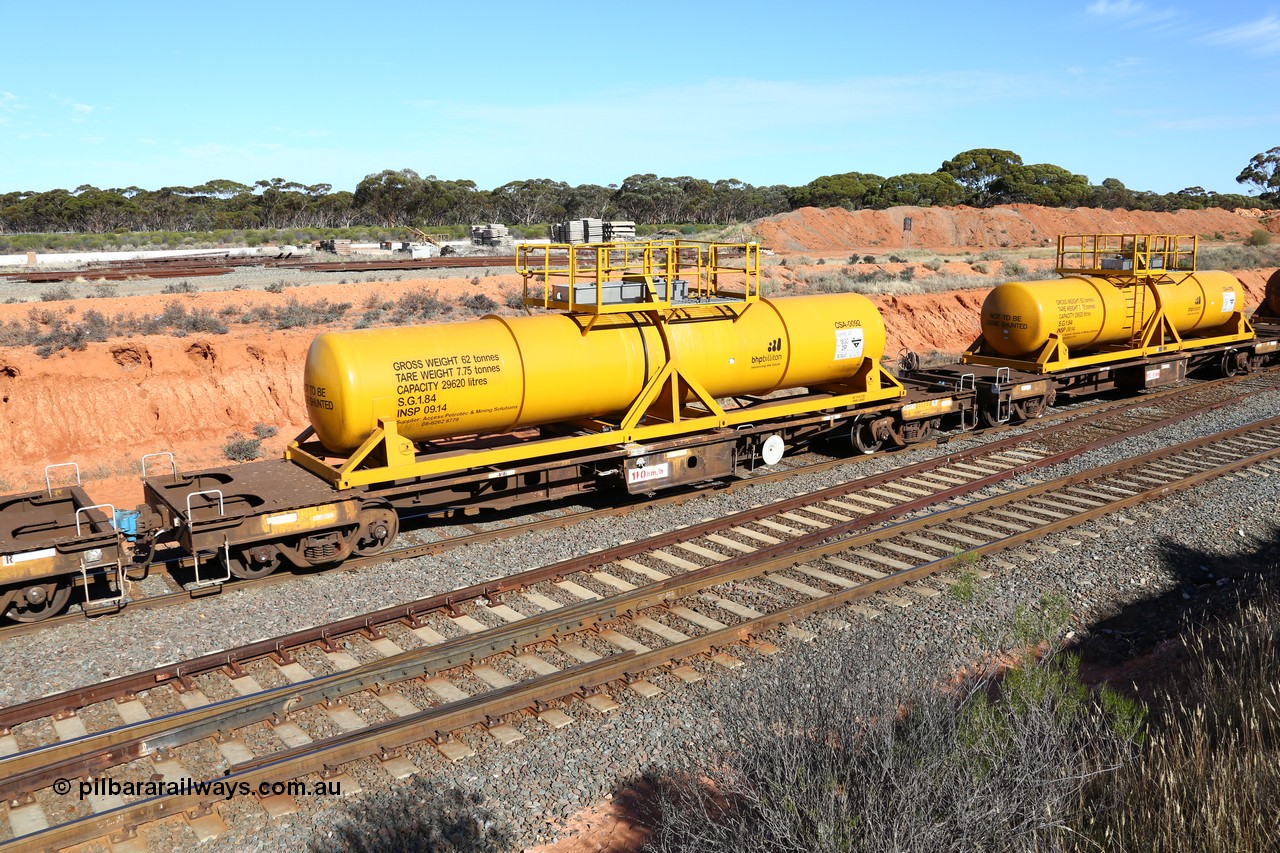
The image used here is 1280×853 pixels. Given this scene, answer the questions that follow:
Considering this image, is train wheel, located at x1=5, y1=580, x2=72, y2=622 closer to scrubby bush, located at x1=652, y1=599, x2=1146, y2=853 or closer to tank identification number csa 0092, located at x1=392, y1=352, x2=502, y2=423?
tank identification number csa 0092, located at x1=392, y1=352, x2=502, y2=423

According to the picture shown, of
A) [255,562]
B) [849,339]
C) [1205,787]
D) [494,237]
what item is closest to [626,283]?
[849,339]

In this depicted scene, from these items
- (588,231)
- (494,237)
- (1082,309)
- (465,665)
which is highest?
(494,237)

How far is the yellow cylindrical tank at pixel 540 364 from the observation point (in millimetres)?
11320

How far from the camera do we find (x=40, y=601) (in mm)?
9391

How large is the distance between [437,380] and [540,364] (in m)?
1.34

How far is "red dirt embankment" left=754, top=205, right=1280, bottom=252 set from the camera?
234 feet

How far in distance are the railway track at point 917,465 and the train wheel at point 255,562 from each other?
105mm

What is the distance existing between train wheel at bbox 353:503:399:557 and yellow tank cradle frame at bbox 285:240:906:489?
359 mm

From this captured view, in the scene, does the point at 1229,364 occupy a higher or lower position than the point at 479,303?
lower

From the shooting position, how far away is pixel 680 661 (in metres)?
8.72

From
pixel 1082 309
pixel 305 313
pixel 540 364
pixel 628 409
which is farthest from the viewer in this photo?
pixel 305 313

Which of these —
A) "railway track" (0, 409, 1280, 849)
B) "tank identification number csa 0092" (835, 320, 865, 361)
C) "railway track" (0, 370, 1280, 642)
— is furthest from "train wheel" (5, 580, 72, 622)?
"tank identification number csa 0092" (835, 320, 865, 361)

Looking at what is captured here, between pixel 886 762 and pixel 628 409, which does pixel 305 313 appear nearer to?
pixel 628 409

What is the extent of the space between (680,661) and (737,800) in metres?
2.59
